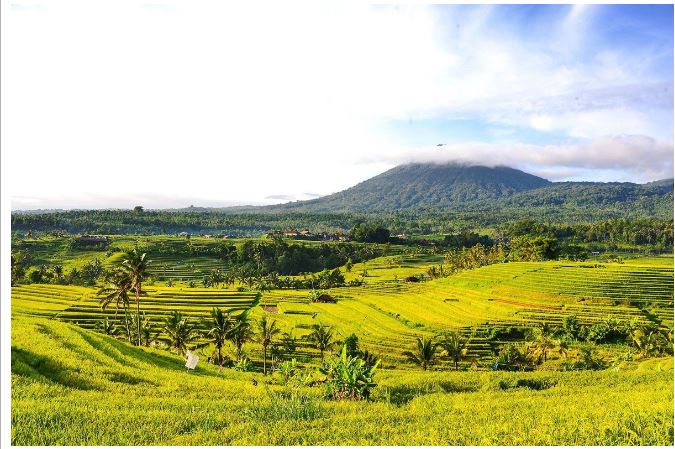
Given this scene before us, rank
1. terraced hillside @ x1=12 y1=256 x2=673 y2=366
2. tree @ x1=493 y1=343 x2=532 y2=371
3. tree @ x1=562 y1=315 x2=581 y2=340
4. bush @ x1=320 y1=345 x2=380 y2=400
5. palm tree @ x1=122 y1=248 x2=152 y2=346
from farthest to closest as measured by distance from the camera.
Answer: terraced hillside @ x1=12 y1=256 x2=673 y2=366 → tree @ x1=562 y1=315 x2=581 y2=340 → tree @ x1=493 y1=343 x2=532 y2=371 → palm tree @ x1=122 y1=248 x2=152 y2=346 → bush @ x1=320 y1=345 x2=380 y2=400

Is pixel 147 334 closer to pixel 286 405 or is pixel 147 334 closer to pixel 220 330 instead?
pixel 220 330

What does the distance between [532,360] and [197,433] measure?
53.9 meters

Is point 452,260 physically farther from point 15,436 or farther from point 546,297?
point 15,436

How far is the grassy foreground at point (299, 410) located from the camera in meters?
9.96

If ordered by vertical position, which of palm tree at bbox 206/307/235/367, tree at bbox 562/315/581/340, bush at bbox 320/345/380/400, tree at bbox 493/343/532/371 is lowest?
tree at bbox 493/343/532/371

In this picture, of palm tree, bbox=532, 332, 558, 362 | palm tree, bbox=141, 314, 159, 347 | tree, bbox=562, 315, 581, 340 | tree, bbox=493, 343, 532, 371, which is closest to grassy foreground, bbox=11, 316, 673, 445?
tree, bbox=493, 343, 532, 371

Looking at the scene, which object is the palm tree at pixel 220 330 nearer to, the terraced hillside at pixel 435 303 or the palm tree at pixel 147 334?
the palm tree at pixel 147 334

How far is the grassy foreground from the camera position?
32.7 feet

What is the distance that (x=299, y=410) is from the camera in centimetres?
1193

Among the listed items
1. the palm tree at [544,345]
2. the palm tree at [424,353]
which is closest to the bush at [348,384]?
the palm tree at [424,353]

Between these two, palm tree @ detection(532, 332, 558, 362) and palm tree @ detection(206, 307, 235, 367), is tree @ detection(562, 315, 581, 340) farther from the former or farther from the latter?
palm tree @ detection(206, 307, 235, 367)

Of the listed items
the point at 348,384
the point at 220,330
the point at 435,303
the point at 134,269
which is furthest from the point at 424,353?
the point at 435,303

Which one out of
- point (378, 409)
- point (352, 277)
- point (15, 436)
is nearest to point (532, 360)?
point (378, 409)

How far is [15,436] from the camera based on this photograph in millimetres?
9648
